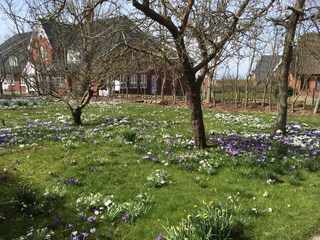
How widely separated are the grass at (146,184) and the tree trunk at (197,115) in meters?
0.43

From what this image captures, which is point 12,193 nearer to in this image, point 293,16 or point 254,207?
point 254,207

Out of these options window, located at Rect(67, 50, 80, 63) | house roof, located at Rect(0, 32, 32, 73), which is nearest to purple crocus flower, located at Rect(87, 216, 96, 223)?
window, located at Rect(67, 50, 80, 63)

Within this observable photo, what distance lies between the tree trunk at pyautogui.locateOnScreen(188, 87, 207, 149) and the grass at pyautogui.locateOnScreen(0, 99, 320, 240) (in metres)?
0.43

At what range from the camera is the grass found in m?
4.79

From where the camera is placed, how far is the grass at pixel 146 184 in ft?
15.7

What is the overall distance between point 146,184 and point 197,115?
9.80 ft

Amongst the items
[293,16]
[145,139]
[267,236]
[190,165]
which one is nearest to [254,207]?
[267,236]

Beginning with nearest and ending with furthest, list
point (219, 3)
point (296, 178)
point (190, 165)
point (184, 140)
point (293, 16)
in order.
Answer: point (296, 178)
point (190, 165)
point (219, 3)
point (184, 140)
point (293, 16)

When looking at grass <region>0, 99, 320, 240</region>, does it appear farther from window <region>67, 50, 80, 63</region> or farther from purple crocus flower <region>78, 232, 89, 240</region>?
window <region>67, 50, 80, 63</region>

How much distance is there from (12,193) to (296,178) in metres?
6.17

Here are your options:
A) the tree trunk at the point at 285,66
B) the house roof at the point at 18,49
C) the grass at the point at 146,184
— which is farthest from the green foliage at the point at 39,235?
the house roof at the point at 18,49

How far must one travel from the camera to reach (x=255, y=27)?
747 centimetres

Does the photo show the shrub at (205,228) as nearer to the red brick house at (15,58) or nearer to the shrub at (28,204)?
the shrub at (28,204)

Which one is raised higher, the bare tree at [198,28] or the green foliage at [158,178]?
the bare tree at [198,28]
